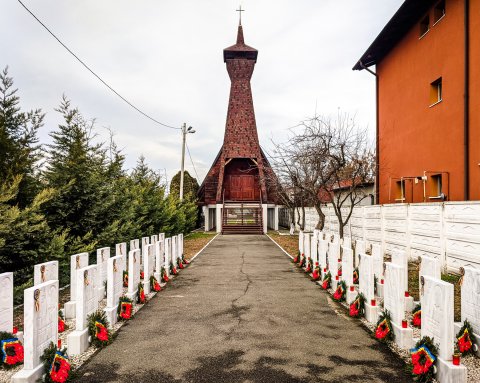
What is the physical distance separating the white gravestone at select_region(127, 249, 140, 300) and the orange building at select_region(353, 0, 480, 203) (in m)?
9.75

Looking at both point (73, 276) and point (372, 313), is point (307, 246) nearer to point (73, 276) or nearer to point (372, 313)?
point (372, 313)

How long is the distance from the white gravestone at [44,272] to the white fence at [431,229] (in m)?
7.97

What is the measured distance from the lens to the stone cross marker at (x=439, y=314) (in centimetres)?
369

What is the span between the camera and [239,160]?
33.8m

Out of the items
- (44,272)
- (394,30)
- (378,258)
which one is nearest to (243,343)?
(44,272)

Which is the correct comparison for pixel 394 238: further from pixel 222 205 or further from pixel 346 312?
pixel 222 205

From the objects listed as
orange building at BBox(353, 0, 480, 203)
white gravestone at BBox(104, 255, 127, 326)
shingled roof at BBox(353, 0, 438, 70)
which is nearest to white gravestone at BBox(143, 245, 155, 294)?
white gravestone at BBox(104, 255, 127, 326)

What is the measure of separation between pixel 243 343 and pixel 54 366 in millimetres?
2099

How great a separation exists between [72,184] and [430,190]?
1217 cm

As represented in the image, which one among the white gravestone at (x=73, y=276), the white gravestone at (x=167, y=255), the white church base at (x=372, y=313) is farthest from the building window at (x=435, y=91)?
the white gravestone at (x=73, y=276)

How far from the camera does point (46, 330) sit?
155 inches

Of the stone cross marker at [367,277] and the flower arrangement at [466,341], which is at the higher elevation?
the stone cross marker at [367,277]

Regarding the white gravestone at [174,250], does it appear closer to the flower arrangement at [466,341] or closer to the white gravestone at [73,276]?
the white gravestone at [73,276]

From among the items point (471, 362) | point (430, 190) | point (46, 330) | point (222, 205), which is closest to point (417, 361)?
point (471, 362)
